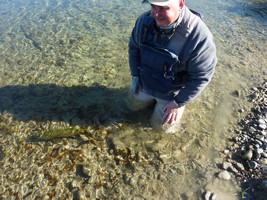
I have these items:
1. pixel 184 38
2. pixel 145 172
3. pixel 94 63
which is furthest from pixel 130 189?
pixel 94 63

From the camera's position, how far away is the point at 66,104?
5.94 meters

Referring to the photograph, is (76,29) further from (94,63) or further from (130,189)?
(130,189)

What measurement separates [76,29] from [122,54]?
1.88 metres

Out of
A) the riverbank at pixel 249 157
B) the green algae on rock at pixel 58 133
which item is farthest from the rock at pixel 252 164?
the green algae on rock at pixel 58 133

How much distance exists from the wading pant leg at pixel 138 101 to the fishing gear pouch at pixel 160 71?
1.43ft

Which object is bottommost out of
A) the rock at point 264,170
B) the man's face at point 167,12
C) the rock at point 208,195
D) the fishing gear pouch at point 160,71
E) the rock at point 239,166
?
the rock at point 208,195

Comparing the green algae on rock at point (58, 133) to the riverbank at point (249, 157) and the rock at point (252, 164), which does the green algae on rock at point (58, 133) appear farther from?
the rock at point (252, 164)

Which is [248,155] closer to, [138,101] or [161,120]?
[161,120]

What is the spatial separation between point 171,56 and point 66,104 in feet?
9.14

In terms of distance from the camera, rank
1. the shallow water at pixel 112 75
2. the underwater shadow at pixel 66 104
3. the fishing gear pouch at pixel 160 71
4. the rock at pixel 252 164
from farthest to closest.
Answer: the underwater shadow at pixel 66 104 → the shallow water at pixel 112 75 → the rock at pixel 252 164 → the fishing gear pouch at pixel 160 71

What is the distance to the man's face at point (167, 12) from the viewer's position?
3.58 m

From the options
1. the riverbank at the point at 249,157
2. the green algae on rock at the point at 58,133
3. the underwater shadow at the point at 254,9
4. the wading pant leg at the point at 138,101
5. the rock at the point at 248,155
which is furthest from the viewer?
the underwater shadow at the point at 254,9

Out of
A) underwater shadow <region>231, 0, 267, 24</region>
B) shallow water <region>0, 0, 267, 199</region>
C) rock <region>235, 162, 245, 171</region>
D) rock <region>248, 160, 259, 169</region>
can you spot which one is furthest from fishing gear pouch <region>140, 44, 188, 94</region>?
underwater shadow <region>231, 0, 267, 24</region>

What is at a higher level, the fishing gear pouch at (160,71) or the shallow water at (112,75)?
the fishing gear pouch at (160,71)
